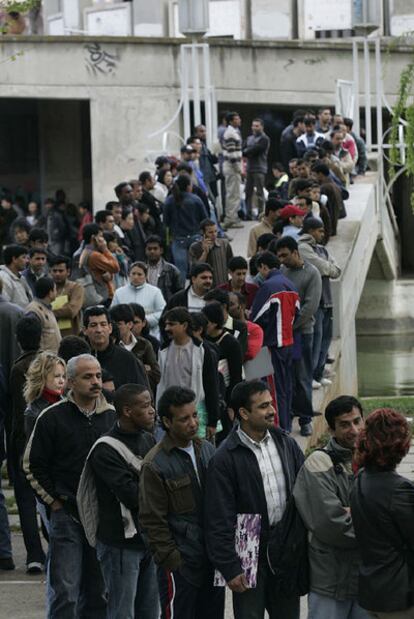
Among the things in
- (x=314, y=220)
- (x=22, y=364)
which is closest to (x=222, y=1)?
(x=314, y=220)

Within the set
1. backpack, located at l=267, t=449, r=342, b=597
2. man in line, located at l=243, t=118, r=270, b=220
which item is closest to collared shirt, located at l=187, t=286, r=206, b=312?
backpack, located at l=267, t=449, r=342, b=597

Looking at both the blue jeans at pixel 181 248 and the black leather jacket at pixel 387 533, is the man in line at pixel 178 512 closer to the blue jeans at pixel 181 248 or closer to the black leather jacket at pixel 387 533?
the black leather jacket at pixel 387 533

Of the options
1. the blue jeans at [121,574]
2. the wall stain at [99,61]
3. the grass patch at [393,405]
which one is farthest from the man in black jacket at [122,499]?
the wall stain at [99,61]

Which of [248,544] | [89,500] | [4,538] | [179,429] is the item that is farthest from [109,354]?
[248,544]

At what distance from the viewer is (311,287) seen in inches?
571

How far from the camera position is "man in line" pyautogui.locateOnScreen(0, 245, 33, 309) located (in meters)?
14.1

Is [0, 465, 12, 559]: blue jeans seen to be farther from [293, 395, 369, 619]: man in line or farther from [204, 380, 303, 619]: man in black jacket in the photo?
[293, 395, 369, 619]: man in line

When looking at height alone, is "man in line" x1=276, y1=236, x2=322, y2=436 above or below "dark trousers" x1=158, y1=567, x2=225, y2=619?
above

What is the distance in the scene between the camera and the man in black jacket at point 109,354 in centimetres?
1102

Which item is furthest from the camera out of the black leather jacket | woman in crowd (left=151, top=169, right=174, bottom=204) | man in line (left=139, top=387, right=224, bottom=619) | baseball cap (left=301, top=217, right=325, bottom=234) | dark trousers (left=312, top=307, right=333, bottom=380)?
woman in crowd (left=151, top=169, right=174, bottom=204)

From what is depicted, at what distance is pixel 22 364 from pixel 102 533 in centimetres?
291

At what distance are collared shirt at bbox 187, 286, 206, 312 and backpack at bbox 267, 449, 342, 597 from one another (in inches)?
211

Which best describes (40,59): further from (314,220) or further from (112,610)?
(112,610)

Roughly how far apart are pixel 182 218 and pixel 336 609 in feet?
39.8
